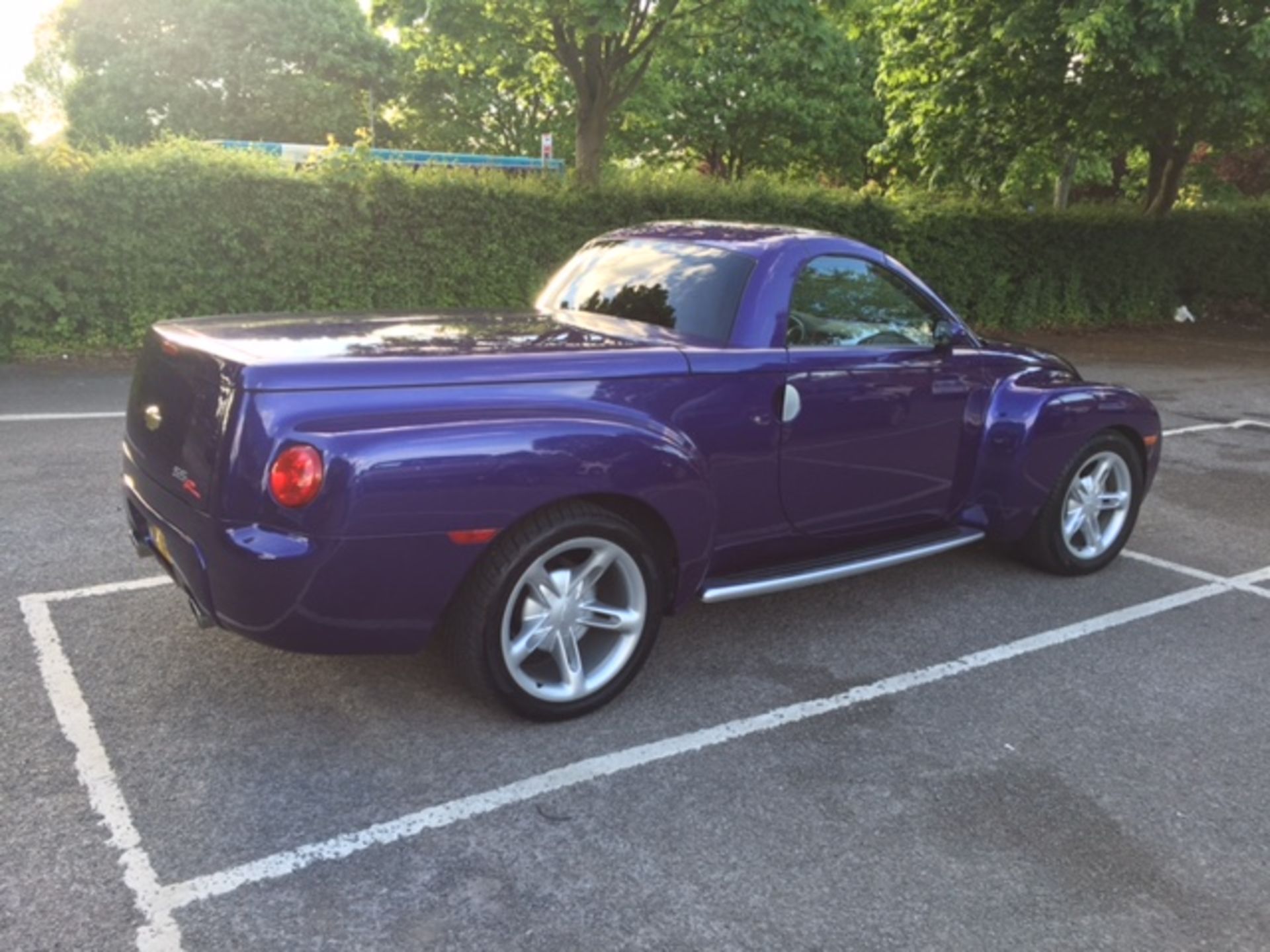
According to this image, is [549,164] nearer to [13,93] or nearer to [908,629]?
[908,629]

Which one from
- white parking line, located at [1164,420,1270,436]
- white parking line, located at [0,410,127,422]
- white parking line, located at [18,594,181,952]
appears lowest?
white parking line, located at [0,410,127,422]

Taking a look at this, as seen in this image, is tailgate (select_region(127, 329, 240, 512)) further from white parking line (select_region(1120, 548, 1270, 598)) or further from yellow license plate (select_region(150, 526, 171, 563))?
white parking line (select_region(1120, 548, 1270, 598))

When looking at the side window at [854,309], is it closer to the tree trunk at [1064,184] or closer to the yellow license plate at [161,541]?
the yellow license plate at [161,541]

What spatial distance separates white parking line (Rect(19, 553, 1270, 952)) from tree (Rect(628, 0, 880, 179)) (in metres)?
21.6

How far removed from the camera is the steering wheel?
13.8 feet

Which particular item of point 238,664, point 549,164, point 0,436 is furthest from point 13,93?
point 238,664

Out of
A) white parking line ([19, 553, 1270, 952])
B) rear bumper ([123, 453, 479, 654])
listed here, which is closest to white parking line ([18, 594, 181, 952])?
white parking line ([19, 553, 1270, 952])

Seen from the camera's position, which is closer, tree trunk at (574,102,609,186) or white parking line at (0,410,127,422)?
white parking line at (0,410,127,422)

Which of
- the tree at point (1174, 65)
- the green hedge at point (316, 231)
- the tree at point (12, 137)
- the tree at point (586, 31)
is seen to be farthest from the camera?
the tree at point (586, 31)

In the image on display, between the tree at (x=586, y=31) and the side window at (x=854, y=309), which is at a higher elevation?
the tree at (x=586, y=31)

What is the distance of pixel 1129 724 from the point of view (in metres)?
3.57

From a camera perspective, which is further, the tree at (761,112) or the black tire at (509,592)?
the tree at (761,112)

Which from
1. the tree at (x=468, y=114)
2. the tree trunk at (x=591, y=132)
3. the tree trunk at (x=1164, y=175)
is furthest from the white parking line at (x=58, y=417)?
the tree at (x=468, y=114)

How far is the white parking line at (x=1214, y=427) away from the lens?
9258 mm
